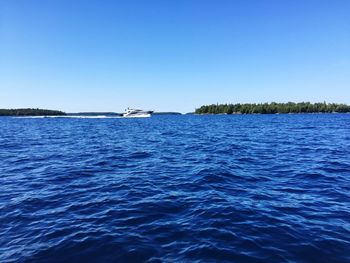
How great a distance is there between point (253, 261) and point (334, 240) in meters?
3.02

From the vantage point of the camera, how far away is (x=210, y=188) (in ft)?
48.4

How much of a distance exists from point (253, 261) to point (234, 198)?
557 centimetres

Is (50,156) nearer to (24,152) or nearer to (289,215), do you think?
(24,152)

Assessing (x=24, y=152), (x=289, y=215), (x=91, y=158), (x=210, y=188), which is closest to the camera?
(x=289, y=215)

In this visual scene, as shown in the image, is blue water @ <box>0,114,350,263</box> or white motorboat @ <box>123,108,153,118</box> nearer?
blue water @ <box>0,114,350,263</box>

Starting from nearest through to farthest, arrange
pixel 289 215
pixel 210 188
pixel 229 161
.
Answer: pixel 289 215 < pixel 210 188 < pixel 229 161

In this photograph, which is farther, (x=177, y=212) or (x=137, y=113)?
(x=137, y=113)

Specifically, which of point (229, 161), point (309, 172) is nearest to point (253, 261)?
point (309, 172)

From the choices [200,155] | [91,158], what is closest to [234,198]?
[200,155]

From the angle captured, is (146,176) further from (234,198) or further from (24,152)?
(24,152)

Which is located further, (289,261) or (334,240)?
(334,240)

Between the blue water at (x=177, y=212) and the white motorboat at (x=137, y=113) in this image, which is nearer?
the blue water at (x=177, y=212)

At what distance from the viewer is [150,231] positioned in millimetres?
9383

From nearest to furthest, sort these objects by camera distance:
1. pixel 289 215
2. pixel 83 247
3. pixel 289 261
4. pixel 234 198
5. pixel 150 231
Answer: pixel 289 261, pixel 83 247, pixel 150 231, pixel 289 215, pixel 234 198
